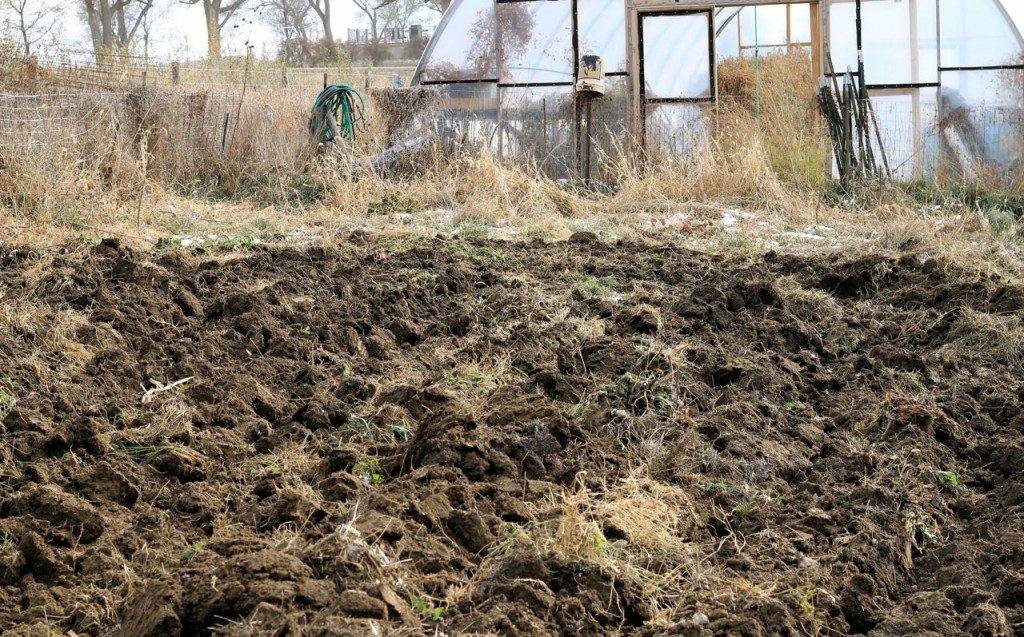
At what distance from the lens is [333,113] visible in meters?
13.1

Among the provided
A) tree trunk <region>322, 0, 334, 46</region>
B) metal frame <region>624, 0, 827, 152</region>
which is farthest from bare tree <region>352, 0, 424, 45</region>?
metal frame <region>624, 0, 827, 152</region>

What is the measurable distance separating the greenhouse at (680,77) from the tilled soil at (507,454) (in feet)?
22.6

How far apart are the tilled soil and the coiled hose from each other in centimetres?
646

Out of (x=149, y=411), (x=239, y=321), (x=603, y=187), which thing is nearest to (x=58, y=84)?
(x=603, y=187)

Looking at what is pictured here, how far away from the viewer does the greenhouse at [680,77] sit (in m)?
13.0

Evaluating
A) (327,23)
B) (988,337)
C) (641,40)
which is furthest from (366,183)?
(327,23)

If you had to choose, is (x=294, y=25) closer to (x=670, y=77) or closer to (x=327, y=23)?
(x=327, y=23)

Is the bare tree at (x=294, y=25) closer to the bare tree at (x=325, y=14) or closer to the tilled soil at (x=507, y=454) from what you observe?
the bare tree at (x=325, y=14)

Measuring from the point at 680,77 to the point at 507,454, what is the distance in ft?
35.2

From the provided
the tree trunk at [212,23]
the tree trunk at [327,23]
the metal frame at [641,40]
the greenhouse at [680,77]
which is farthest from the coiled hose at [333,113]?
the tree trunk at [327,23]

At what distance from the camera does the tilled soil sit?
2.75 metres

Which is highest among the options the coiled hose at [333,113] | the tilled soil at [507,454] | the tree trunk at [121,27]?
the tree trunk at [121,27]

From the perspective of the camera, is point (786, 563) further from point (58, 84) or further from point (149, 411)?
point (58, 84)

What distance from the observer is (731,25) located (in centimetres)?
1548
